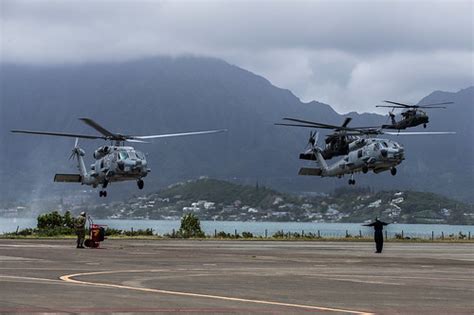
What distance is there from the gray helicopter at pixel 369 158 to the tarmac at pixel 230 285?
35830mm

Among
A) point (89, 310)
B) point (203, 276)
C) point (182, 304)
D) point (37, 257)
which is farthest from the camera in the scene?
point (37, 257)

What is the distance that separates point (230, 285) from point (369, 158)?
53.7 metres

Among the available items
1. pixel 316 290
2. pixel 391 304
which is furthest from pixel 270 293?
pixel 391 304

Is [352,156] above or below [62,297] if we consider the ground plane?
above

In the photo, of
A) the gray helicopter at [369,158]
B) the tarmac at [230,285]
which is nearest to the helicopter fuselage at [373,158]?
the gray helicopter at [369,158]

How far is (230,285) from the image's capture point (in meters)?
27.8

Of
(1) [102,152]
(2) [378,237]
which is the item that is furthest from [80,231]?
(1) [102,152]

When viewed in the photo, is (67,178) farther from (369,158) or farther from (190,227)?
(369,158)

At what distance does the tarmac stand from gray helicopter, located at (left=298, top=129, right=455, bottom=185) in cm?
3583

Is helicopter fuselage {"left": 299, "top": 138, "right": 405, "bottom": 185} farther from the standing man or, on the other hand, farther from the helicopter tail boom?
the standing man

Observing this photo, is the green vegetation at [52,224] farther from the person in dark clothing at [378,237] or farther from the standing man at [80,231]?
the person in dark clothing at [378,237]

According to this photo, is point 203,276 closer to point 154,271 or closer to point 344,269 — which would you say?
point 154,271

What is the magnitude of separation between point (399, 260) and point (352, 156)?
127 ft

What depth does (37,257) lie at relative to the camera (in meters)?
42.1
